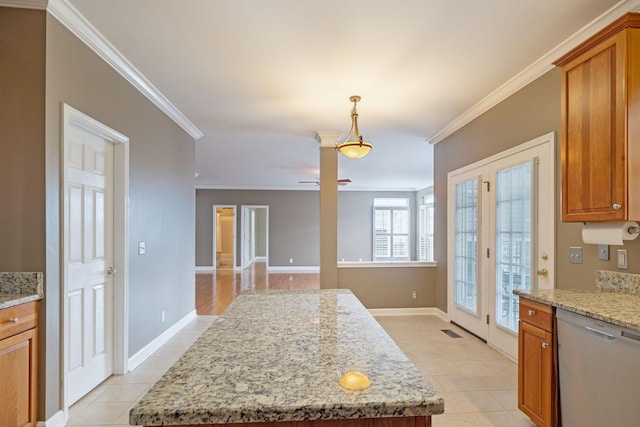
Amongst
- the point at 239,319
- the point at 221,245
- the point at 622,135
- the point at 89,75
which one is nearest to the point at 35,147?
the point at 89,75

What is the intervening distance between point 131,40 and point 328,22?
1408 mm

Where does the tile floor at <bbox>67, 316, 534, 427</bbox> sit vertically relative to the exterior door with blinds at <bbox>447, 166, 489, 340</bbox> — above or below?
Answer: below

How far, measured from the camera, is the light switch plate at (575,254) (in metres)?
2.42

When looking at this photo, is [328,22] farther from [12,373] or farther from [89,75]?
[12,373]

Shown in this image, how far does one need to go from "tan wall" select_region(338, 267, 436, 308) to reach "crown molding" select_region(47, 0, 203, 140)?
313 centimetres

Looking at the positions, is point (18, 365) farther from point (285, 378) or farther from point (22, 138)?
point (285, 378)

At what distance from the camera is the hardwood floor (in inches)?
224

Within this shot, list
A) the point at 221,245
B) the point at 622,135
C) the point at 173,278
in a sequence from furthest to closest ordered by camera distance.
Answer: the point at 221,245 < the point at 173,278 < the point at 622,135

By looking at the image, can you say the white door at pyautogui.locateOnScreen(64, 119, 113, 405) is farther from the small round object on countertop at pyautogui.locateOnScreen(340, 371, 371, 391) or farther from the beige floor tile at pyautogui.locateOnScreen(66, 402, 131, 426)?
the small round object on countertop at pyautogui.locateOnScreen(340, 371, 371, 391)

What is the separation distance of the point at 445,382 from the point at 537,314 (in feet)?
3.70

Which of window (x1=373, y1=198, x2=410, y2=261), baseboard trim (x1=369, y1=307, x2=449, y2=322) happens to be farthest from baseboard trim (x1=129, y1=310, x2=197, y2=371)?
window (x1=373, y1=198, x2=410, y2=261)

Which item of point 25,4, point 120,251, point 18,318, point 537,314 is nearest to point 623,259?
point 537,314

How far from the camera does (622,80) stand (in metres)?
1.75

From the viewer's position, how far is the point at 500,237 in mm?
3379
